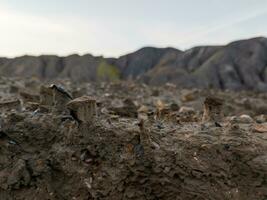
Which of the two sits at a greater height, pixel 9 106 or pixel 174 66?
pixel 9 106

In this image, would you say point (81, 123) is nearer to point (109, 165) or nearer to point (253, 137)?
point (109, 165)

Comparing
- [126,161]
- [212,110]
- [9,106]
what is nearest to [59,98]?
[9,106]

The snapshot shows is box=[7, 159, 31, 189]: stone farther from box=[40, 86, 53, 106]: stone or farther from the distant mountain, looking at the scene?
the distant mountain

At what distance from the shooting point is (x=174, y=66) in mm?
49594

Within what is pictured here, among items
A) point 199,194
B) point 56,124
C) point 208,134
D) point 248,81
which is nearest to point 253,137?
point 208,134

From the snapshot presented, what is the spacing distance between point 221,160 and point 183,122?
3.55ft

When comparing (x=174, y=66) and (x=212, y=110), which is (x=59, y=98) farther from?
(x=174, y=66)

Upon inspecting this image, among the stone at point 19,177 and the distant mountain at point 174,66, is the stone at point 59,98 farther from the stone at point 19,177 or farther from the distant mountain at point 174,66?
the distant mountain at point 174,66

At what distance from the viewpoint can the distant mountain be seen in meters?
40.2

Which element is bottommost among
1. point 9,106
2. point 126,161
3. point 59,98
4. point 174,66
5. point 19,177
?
point 174,66

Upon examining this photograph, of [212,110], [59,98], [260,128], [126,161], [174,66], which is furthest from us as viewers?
[174,66]

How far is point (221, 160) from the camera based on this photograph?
379 centimetres

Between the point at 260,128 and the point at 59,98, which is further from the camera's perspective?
the point at 59,98

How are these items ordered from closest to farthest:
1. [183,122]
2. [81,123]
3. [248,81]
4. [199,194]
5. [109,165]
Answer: [199,194] < [109,165] < [81,123] < [183,122] < [248,81]
